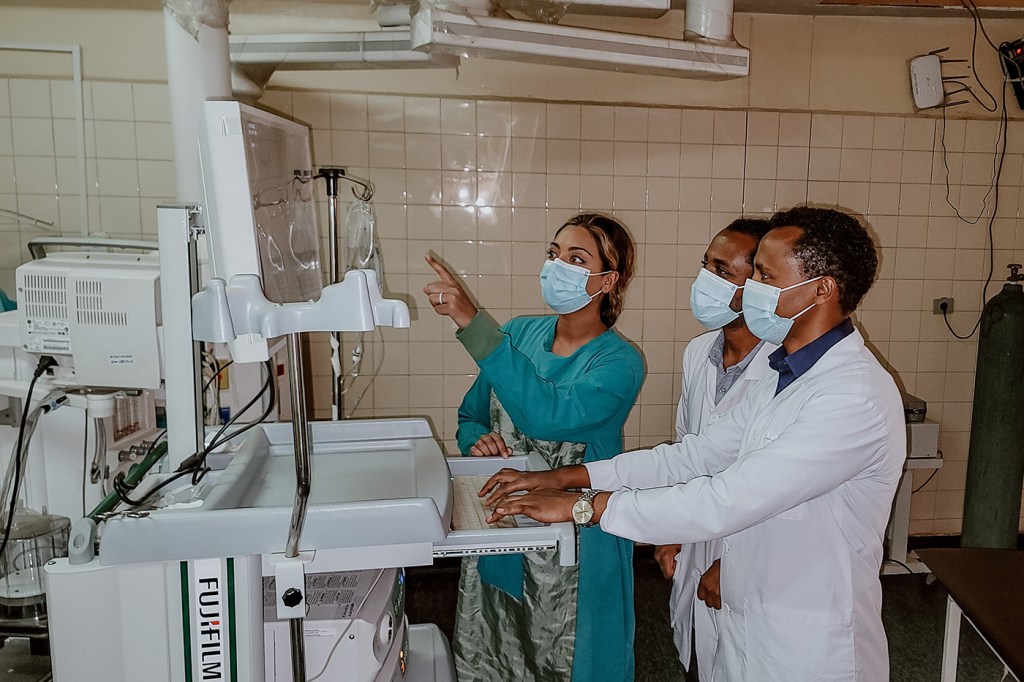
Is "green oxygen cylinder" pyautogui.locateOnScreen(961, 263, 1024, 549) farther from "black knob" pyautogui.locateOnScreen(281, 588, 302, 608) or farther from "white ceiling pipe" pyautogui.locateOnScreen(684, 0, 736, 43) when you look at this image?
"black knob" pyautogui.locateOnScreen(281, 588, 302, 608)

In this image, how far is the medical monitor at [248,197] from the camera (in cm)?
95

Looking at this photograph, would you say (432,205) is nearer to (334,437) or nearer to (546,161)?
(546,161)

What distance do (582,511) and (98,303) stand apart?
3.58 feet

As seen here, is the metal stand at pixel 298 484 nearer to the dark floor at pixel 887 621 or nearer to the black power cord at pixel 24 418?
the black power cord at pixel 24 418


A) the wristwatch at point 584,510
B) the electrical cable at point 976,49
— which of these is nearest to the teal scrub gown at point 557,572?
the wristwatch at point 584,510

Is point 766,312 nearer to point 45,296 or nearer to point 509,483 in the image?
point 509,483

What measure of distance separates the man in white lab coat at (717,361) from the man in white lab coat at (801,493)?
310 millimetres

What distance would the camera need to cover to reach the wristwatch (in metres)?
1.33

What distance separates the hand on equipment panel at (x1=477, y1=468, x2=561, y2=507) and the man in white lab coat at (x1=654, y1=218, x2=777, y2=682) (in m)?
0.60

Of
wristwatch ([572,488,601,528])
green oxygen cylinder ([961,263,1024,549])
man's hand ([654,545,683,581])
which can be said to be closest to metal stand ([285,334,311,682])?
wristwatch ([572,488,601,528])

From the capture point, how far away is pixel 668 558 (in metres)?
2.03

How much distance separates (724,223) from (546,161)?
0.86 m

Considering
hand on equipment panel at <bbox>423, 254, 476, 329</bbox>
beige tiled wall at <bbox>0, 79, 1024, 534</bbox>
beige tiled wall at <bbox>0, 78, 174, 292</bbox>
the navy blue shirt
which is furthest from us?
beige tiled wall at <bbox>0, 79, 1024, 534</bbox>

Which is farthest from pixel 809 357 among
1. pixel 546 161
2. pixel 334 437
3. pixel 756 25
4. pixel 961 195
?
pixel 961 195
